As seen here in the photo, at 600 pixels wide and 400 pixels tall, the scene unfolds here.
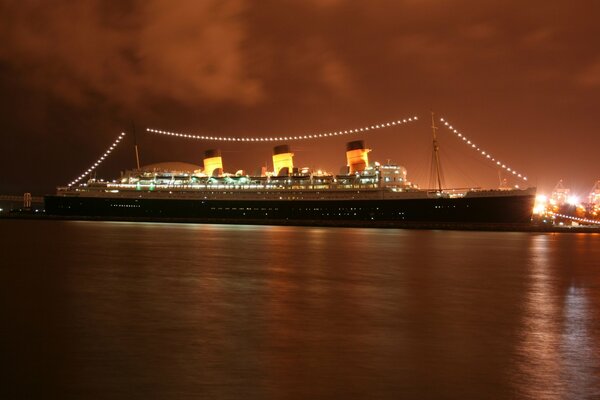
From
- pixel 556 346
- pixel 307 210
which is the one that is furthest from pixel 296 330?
pixel 307 210

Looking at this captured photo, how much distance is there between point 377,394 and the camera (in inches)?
233

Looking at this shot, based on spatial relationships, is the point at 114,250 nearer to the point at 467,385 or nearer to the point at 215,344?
the point at 215,344

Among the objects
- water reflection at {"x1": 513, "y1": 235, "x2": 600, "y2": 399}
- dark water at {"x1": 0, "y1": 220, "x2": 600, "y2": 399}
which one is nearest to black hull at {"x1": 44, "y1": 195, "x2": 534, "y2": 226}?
dark water at {"x1": 0, "y1": 220, "x2": 600, "y2": 399}

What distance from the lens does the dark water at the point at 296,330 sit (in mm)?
6141

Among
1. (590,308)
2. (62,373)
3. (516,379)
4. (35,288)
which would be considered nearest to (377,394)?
(516,379)

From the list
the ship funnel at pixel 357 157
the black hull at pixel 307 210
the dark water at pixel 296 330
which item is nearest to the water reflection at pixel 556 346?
the dark water at pixel 296 330

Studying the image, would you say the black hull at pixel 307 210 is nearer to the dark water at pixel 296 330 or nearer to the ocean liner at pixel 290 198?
the ocean liner at pixel 290 198

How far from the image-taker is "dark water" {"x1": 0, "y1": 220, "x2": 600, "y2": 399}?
20.1 ft

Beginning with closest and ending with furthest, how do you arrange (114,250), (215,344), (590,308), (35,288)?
(215,344) < (590,308) < (35,288) < (114,250)

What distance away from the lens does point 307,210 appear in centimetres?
5025

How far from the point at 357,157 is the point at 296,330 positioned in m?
41.8

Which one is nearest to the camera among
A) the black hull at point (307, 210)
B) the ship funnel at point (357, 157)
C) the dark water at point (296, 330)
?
the dark water at point (296, 330)

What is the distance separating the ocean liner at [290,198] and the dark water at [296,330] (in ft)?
84.5

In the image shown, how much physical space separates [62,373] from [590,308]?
31.1 ft
